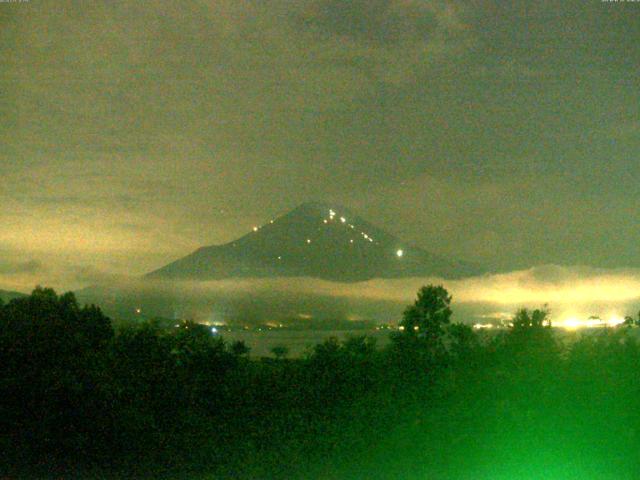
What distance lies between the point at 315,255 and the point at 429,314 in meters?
27.5

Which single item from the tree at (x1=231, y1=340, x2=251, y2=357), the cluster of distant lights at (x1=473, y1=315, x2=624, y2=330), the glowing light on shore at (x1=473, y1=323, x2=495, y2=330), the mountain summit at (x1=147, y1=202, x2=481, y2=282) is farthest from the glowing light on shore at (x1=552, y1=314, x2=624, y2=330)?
the mountain summit at (x1=147, y1=202, x2=481, y2=282)

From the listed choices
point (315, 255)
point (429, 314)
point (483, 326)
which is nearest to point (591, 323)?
point (483, 326)

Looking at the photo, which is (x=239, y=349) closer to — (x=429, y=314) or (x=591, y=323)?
(x=429, y=314)

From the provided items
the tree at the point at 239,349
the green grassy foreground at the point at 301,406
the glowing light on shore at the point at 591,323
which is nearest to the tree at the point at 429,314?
the green grassy foreground at the point at 301,406

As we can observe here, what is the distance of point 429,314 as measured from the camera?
1362cm

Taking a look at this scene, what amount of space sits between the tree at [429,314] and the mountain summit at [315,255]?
54.8 feet

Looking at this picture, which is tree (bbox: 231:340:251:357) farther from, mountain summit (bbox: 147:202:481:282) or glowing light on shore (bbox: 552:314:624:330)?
mountain summit (bbox: 147:202:481:282)

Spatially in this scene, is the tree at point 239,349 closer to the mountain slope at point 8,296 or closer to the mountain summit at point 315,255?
the mountain slope at point 8,296

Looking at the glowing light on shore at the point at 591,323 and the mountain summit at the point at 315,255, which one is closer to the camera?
the glowing light on shore at the point at 591,323

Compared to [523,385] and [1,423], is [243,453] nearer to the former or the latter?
[1,423]

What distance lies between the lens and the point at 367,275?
33.4m

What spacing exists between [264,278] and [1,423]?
26853mm

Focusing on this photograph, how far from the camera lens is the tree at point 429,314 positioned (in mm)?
13406

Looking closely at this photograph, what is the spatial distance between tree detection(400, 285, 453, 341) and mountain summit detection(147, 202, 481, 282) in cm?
1669
